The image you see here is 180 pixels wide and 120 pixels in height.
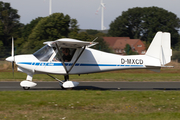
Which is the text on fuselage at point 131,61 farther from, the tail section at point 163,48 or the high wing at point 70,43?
the high wing at point 70,43

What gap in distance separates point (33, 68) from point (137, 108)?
217 inches

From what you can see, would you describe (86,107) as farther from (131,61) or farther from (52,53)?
(131,61)

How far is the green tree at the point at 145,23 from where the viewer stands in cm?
7250

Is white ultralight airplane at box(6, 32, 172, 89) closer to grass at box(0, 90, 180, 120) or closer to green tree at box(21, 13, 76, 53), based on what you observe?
grass at box(0, 90, 180, 120)

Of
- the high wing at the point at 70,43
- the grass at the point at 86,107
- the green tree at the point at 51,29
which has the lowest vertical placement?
the grass at the point at 86,107

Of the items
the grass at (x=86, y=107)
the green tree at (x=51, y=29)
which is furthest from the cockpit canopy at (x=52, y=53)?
the green tree at (x=51, y=29)

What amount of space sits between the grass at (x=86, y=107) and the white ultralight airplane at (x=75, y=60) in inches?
83.6

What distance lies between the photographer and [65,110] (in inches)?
276

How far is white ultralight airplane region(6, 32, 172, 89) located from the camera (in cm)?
1125

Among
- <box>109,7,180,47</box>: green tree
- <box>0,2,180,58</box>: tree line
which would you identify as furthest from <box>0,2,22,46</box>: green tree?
<box>109,7,180,47</box>: green tree

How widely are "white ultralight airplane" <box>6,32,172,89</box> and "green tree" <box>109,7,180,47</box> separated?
5662 cm

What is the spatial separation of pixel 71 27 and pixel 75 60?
32.3 metres

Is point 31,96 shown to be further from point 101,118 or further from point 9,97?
point 101,118

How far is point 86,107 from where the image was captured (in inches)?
294
